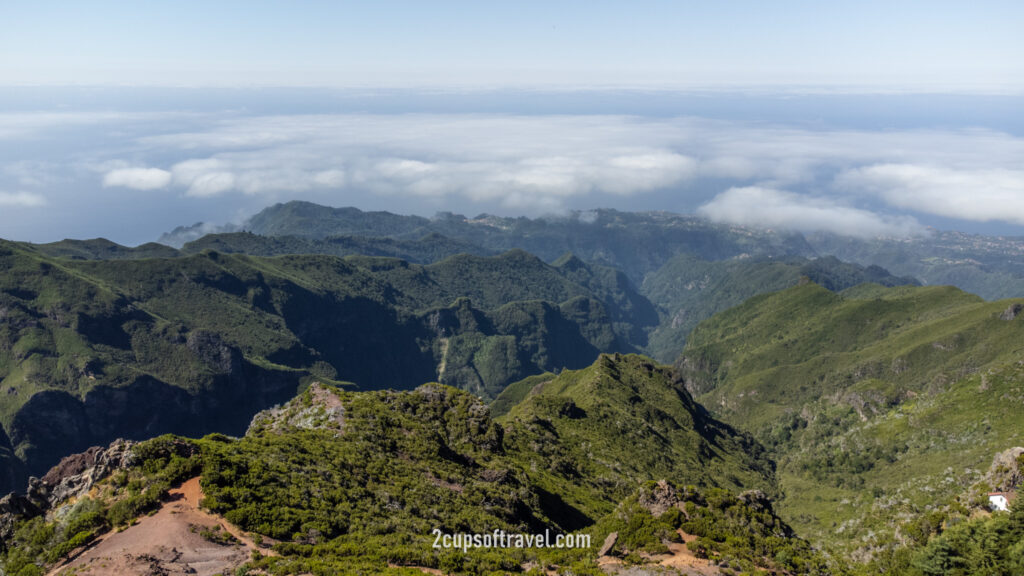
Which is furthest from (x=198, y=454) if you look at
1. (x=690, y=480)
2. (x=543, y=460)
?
(x=690, y=480)

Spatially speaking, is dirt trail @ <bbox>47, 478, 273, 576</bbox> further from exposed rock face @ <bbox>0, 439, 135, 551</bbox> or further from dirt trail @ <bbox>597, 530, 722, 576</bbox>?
dirt trail @ <bbox>597, 530, 722, 576</bbox>

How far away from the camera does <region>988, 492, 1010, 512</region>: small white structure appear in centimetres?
4728

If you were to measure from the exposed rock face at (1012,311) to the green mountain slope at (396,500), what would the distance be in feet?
602

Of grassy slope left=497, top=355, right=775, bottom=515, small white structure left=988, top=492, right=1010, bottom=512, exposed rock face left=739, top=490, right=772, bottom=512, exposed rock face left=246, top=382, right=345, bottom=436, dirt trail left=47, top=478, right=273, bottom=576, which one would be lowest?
grassy slope left=497, top=355, right=775, bottom=515

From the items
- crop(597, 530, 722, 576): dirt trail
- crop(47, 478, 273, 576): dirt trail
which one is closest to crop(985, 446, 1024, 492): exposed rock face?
crop(597, 530, 722, 576): dirt trail

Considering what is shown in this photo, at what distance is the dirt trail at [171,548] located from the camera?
1361 inches

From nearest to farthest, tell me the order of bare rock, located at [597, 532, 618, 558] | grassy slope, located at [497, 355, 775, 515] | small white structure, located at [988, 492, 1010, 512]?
1. bare rock, located at [597, 532, 618, 558]
2. small white structure, located at [988, 492, 1010, 512]
3. grassy slope, located at [497, 355, 775, 515]

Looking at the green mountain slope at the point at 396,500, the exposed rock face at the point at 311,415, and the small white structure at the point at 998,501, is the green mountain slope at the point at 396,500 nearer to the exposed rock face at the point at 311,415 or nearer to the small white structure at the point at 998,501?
the exposed rock face at the point at 311,415

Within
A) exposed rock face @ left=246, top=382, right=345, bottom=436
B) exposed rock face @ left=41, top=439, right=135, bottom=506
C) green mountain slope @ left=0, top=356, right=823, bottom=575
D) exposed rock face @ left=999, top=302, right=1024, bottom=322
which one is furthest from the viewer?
exposed rock face @ left=999, top=302, right=1024, bottom=322

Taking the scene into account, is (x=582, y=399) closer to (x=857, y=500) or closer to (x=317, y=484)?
(x=857, y=500)

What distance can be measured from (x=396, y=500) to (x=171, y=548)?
836 inches

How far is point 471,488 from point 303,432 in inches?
885

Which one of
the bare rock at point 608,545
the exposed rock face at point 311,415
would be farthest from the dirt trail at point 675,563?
the exposed rock face at point 311,415

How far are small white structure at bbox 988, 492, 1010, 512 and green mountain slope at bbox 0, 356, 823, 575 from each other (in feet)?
50.9
